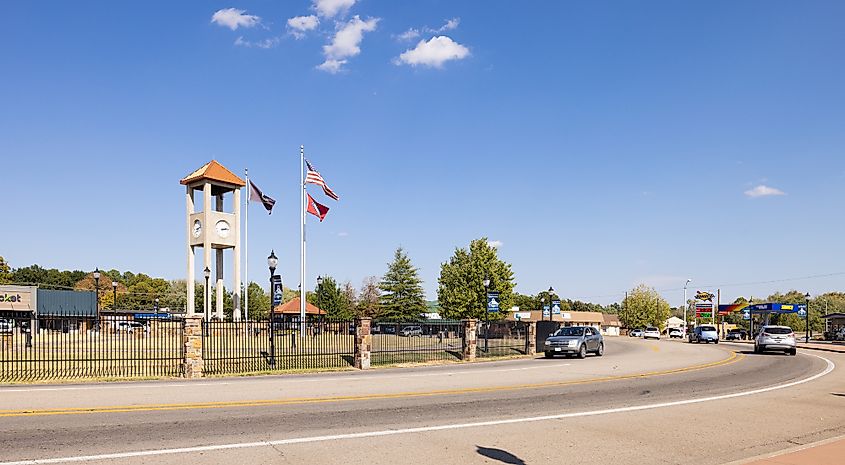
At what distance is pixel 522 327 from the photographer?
37.0 m

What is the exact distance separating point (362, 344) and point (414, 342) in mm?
5389

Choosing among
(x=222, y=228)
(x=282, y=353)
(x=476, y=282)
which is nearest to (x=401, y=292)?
(x=476, y=282)

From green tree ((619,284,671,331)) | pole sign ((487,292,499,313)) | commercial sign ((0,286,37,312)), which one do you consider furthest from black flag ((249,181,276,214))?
green tree ((619,284,671,331))

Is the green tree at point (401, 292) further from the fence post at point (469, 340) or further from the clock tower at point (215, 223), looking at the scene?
the fence post at point (469, 340)

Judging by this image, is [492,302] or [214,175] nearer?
[492,302]

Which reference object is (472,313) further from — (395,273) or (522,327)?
(522,327)

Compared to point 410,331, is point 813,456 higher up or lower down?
higher up

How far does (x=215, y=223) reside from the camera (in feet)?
167

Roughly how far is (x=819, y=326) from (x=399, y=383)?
14025cm

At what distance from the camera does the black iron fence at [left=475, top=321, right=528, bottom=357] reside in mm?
35344

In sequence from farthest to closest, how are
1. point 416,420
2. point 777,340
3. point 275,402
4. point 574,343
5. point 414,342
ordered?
1. point 777,340
2. point 574,343
3. point 414,342
4. point 275,402
5. point 416,420

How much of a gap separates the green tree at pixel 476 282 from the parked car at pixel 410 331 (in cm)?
4705

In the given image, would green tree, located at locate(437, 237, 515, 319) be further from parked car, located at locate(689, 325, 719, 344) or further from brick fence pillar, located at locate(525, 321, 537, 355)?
brick fence pillar, located at locate(525, 321, 537, 355)

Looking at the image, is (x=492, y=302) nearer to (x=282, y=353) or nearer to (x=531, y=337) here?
(x=531, y=337)
